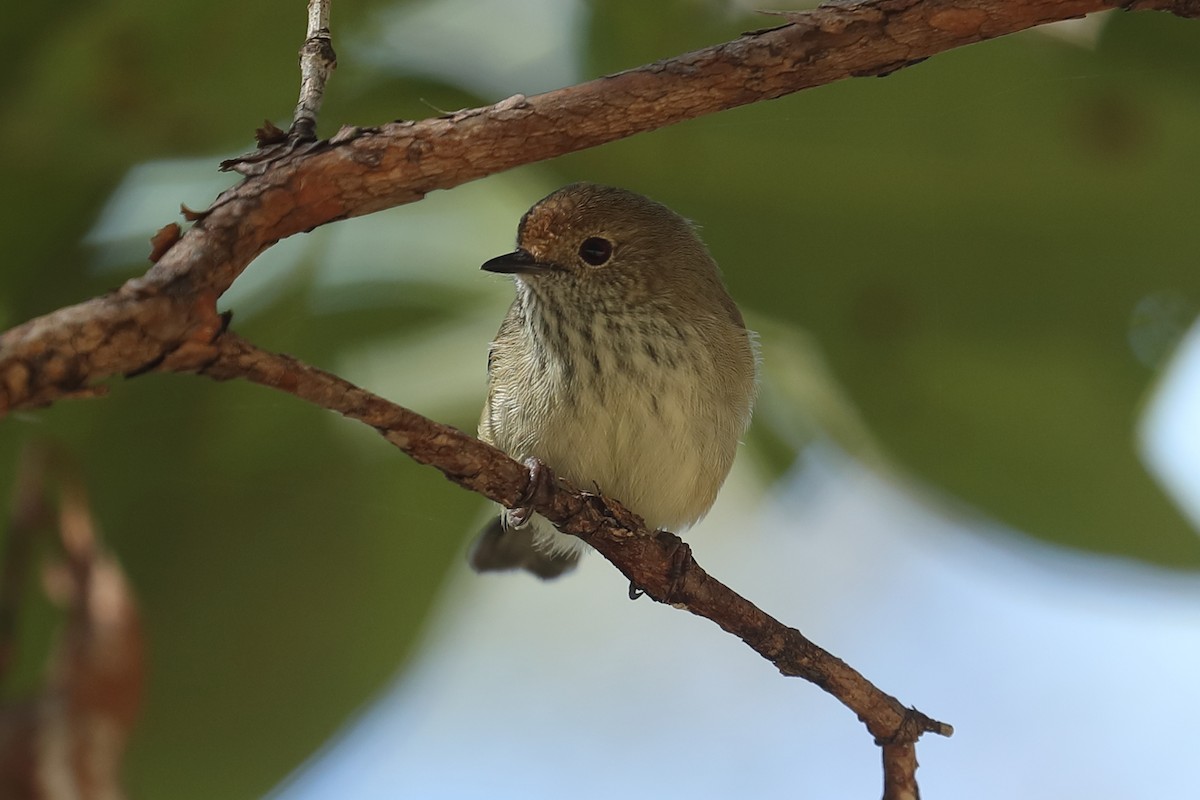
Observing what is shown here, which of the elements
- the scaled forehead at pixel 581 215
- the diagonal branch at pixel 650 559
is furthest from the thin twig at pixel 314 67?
the scaled forehead at pixel 581 215

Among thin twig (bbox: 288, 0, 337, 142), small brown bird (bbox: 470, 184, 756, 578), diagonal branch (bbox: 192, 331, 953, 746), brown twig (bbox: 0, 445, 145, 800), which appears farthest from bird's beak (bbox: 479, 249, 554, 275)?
brown twig (bbox: 0, 445, 145, 800)

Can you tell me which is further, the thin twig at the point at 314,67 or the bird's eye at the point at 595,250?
the bird's eye at the point at 595,250

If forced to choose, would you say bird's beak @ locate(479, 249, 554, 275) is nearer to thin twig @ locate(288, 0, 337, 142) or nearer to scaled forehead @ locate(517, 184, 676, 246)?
scaled forehead @ locate(517, 184, 676, 246)

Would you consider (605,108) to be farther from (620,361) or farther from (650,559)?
(620,361)

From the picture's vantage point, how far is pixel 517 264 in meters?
2.39

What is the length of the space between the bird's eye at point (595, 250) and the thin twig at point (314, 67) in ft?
3.32

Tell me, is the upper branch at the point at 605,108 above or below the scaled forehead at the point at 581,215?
below

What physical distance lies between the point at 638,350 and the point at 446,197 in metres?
1.14

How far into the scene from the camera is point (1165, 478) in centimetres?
309

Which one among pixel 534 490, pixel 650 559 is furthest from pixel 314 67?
pixel 650 559

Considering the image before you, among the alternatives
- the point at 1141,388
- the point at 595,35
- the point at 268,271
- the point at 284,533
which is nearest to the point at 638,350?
the point at 595,35

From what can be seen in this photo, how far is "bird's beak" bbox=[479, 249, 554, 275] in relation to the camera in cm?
236

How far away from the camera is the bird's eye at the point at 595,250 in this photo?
2.48 m

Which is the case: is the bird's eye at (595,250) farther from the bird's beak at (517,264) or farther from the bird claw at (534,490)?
the bird claw at (534,490)
